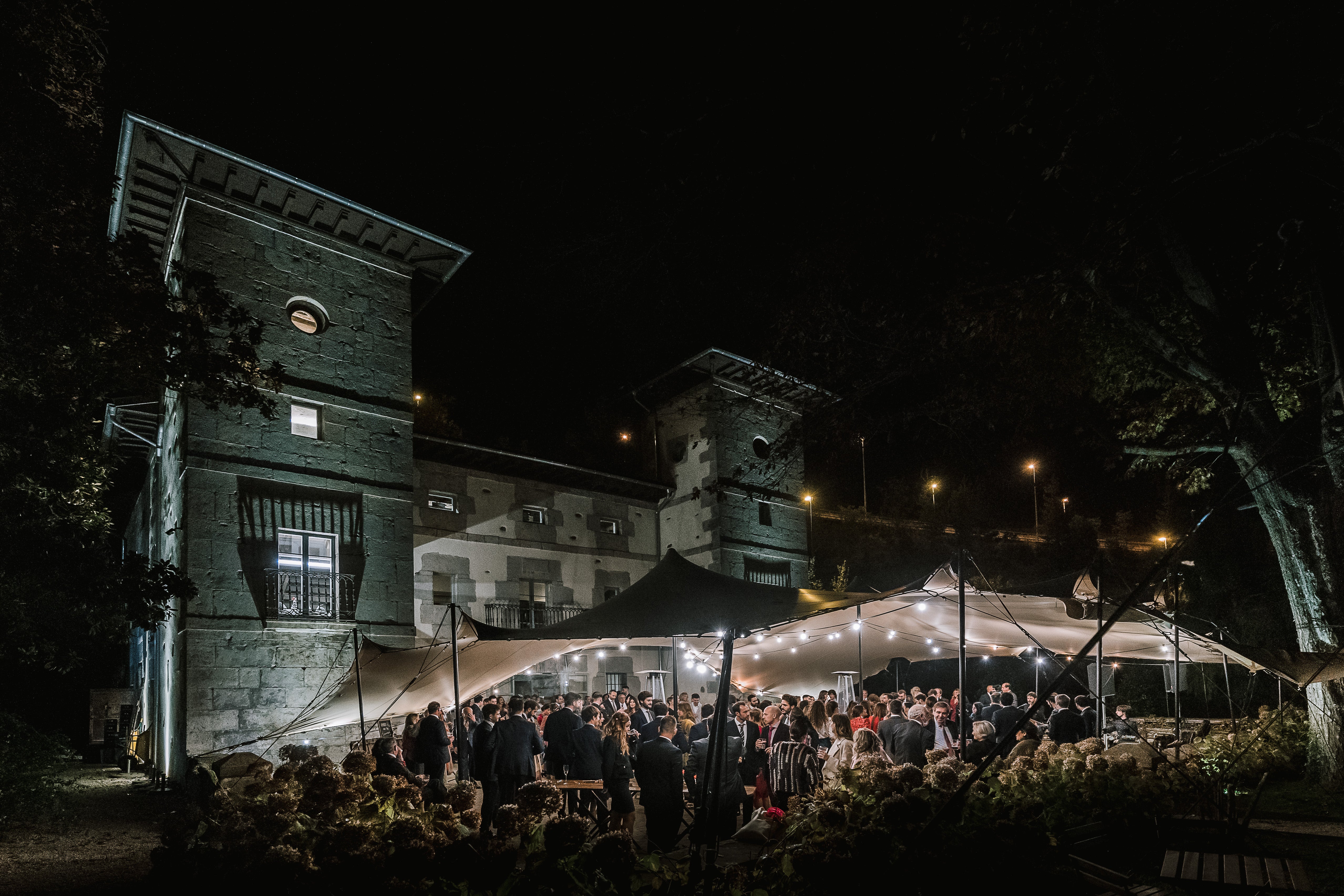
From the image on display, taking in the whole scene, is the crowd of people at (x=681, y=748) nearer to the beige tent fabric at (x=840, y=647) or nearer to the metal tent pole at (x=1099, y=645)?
the metal tent pole at (x=1099, y=645)

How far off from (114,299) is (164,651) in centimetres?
1019

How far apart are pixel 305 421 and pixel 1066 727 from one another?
14.0 meters

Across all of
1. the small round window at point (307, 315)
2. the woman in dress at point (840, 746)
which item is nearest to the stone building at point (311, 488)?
the small round window at point (307, 315)

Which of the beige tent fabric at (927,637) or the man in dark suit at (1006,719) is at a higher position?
the beige tent fabric at (927,637)

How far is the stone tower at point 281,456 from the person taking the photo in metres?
15.2

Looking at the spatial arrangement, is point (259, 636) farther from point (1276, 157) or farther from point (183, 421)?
point (1276, 157)

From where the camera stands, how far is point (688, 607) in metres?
8.19

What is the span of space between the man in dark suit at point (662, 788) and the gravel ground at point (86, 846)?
380 cm

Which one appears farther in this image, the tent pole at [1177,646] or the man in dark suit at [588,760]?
the man in dark suit at [588,760]

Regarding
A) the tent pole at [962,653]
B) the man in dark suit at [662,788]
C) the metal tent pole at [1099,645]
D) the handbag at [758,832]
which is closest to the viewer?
the handbag at [758,832]

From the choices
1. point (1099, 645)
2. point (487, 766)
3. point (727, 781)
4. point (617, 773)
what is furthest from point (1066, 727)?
point (487, 766)

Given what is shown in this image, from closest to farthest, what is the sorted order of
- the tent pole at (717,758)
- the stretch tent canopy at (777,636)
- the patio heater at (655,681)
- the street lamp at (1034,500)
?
the tent pole at (717,758), the stretch tent canopy at (777,636), the patio heater at (655,681), the street lamp at (1034,500)

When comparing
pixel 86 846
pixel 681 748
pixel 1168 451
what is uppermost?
pixel 1168 451

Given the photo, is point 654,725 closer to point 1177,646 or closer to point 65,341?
point 1177,646
